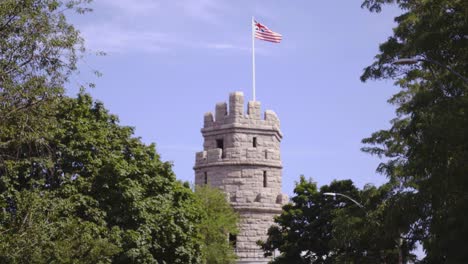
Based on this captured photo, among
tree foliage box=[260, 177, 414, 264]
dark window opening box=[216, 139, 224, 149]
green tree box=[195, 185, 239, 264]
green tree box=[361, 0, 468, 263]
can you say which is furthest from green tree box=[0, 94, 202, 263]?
dark window opening box=[216, 139, 224, 149]

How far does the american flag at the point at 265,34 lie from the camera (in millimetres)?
57406

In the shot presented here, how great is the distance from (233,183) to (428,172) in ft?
133

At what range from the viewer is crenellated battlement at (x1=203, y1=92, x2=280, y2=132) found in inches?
2466

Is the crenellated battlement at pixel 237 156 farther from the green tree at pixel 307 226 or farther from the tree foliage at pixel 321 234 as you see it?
the green tree at pixel 307 226

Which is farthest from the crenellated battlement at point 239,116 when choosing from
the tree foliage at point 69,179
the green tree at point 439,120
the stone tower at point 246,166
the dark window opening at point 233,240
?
the green tree at point 439,120

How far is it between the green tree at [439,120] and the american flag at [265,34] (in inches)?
1255

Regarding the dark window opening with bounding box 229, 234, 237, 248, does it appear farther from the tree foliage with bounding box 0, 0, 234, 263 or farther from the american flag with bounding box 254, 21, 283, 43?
the tree foliage with bounding box 0, 0, 234, 263

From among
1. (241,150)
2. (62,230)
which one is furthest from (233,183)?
(62,230)

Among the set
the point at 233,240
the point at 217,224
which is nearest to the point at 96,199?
the point at 217,224

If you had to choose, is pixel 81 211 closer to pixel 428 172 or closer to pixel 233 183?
pixel 428 172

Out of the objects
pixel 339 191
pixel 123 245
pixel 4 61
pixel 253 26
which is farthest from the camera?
pixel 253 26

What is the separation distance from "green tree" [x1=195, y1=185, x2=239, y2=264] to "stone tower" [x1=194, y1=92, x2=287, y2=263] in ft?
4.14

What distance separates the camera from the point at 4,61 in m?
20.2

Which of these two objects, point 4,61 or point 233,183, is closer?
point 4,61
